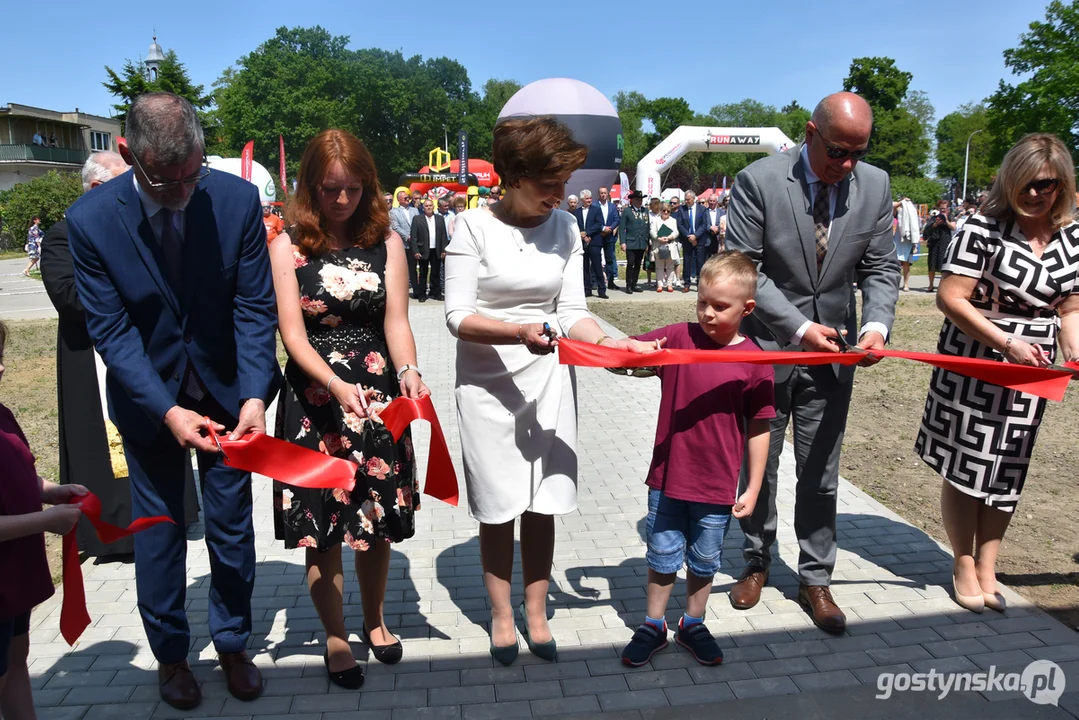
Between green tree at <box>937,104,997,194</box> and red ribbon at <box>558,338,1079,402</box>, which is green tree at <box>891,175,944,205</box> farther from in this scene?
red ribbon at <box>558,338,1079,402</box>

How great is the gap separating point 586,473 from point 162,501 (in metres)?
3.67

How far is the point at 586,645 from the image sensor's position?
3848mm

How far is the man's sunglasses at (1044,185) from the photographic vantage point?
3754 millimetres

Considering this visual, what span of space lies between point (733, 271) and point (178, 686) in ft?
9.17

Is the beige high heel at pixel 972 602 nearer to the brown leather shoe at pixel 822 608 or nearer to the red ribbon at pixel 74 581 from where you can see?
the brown leather shoe at pixel 822 608

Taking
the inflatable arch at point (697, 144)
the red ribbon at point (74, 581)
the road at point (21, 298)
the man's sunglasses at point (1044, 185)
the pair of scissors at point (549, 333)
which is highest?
the inflatable arch at point (697, 144)

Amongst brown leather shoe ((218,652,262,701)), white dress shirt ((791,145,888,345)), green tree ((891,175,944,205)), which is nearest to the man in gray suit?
white dress shirt ((791,145,888,345))

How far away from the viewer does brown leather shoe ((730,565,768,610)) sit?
4184mm

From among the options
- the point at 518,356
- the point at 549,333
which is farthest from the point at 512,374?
the point at 549,333

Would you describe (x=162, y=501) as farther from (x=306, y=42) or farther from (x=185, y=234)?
(x=306, y=42)

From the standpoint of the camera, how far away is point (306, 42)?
99.1 metres

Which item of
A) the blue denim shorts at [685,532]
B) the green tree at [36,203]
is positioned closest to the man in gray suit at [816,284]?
the blue denim shorts at [685,532]

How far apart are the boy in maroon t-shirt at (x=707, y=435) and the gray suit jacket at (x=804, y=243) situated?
1.48 feet

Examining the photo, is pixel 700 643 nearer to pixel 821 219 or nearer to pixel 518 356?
pixel 518 356
